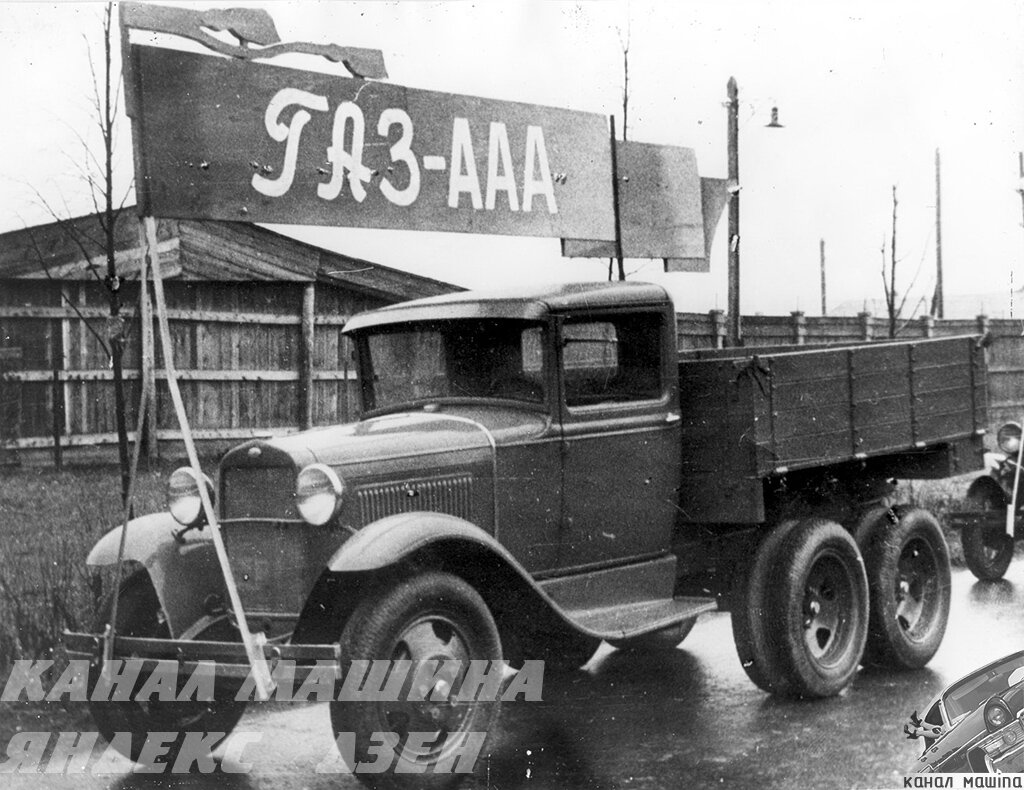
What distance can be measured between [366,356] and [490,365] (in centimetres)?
70

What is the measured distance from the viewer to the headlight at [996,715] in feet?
12.2

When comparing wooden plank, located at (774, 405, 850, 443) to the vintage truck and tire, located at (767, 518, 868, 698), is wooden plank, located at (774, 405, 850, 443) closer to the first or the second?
the vintage truck

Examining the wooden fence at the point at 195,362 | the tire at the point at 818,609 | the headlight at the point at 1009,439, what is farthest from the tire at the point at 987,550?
the tire at the point at 818,609

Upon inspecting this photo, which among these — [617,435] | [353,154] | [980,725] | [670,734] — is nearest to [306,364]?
[617,435]

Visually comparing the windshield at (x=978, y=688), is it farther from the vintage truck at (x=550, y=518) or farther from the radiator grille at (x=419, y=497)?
the radiator grille at (x=419, y=497)

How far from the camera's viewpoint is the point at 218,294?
31.6 feet

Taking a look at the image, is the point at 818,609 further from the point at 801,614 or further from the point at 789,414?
the point at 789,414

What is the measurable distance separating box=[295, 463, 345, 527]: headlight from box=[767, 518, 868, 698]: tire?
2.14 meters

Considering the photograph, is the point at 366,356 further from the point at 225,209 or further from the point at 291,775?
the point at 291,775

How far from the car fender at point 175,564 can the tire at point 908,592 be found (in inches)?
123

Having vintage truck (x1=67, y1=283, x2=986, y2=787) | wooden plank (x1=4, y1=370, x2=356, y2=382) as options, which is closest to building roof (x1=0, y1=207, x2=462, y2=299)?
wooden plank (x1=4, y1=370, x2=356, y2=382)

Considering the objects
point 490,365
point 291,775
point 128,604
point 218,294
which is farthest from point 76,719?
point 218,294

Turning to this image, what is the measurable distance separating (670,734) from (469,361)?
1.71 metres

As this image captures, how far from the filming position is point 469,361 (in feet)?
16.3
